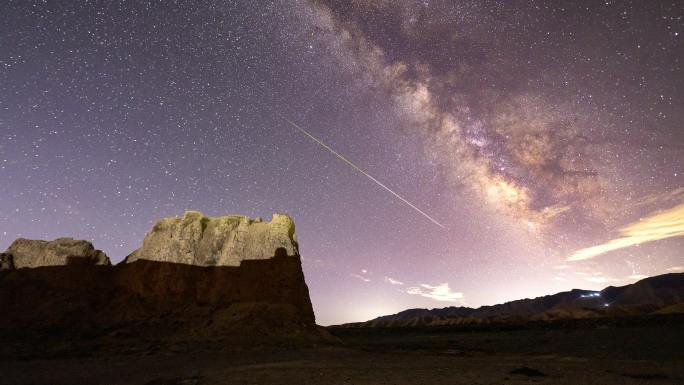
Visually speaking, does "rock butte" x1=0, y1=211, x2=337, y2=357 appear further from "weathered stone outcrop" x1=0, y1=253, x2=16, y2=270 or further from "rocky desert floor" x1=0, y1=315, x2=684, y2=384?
"rocky desert floor" x1=0, y1=315, x2=684, y2=384

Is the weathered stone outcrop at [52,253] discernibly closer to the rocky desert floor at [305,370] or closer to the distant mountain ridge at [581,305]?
the rocky desert floor at [305,370]

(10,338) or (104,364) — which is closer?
(104,364)

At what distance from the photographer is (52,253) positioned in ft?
84.4

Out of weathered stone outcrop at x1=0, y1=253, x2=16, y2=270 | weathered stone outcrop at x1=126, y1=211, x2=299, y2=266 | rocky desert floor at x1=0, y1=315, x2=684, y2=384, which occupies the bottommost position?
rocky desert floor at x1=0, y1=315, x2=684, y2=384

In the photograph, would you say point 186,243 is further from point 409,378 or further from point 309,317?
point 409,378

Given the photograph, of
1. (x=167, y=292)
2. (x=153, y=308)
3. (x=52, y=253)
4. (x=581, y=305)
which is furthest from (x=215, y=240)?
(x=581, y=305)

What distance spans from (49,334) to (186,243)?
32.1 feet

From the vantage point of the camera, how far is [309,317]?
85.8 ft

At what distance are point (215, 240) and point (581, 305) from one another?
5385 inches

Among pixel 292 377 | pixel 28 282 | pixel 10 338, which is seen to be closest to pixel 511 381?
pixel 292 377

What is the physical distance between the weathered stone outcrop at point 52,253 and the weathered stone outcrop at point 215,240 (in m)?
2.77

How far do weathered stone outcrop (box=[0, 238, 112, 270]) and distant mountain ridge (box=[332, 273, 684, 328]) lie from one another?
84410 mm

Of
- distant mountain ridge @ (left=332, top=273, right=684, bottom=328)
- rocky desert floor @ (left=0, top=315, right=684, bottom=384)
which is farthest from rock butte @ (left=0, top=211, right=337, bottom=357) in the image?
distant mountain ridge @ (left=332, top=273, right=684, bottom=328)

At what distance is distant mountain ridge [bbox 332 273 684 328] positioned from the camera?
80.1 metres
